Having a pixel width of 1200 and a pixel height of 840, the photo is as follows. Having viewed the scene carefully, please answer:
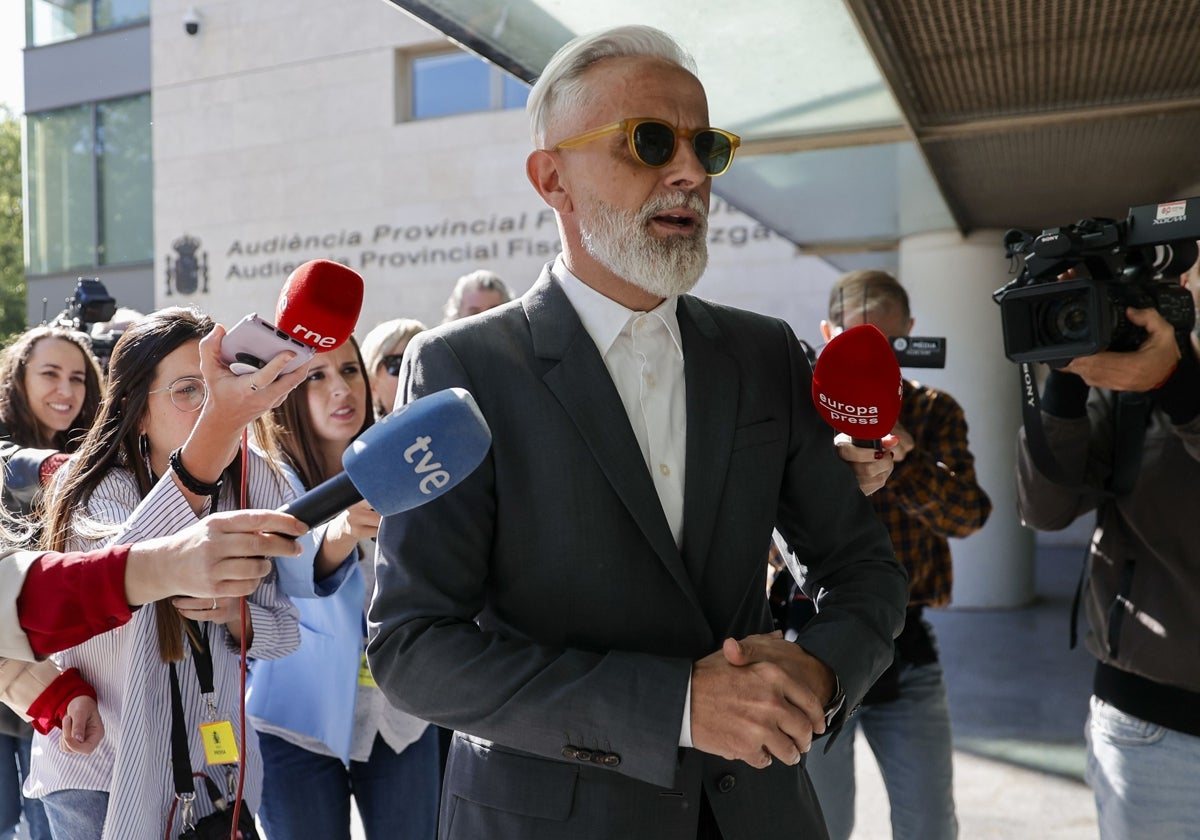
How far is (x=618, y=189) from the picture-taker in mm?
1781

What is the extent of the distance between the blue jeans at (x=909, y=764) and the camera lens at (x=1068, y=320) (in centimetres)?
124

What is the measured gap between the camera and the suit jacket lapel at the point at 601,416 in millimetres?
1606

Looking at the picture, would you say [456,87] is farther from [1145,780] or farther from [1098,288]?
[1145,780]

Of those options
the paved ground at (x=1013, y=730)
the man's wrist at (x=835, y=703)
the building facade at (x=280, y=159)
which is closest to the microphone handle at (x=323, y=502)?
the man's wrist at (x=835, y=703)

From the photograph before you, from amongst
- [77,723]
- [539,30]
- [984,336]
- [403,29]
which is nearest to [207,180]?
[403,29]

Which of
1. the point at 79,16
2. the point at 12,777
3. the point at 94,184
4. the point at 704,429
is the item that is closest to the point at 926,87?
the point at 704,429

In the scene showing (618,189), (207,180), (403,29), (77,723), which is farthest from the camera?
(207,180)

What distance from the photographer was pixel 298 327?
1.67 m

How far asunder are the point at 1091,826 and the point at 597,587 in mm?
3631

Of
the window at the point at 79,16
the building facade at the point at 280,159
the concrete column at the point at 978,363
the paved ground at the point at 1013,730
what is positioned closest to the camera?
the paved ground at the point at 1013,730

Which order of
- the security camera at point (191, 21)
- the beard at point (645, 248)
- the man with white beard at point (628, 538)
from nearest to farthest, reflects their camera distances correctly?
the man with white beard at point (628, 538) → the beard at point (645, 248) → the security camera at point (191, 21)

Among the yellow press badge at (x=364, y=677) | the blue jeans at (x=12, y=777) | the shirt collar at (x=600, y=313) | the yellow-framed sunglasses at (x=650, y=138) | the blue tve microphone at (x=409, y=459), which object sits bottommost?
the blue jeans at (x=12, y=777)

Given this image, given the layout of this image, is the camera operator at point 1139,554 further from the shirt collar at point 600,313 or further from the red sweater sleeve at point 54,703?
the red sweater sleeve at point 54,703

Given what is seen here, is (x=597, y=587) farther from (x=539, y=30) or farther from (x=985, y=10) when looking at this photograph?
(x=985, y=10)
